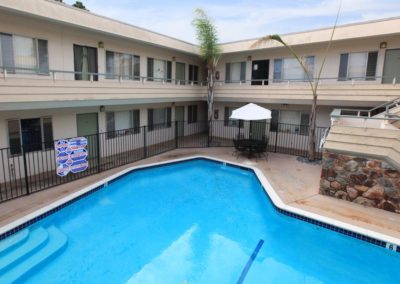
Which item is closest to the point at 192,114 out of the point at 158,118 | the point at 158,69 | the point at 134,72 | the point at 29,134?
the point at 158,118

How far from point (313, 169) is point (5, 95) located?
11.5 m

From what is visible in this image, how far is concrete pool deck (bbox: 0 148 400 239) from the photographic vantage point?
6609mm

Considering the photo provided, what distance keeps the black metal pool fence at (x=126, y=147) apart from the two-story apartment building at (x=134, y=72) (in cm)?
39

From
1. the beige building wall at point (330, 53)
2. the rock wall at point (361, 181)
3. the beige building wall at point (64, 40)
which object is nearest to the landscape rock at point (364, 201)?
the rock wall at point (361, 181)

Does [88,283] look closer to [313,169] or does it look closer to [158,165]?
[158,165]

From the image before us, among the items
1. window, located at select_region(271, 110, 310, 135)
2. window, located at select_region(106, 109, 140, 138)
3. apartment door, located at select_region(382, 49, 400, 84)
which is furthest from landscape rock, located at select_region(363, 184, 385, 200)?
window, located at select_region(106, 109, 140, 138)

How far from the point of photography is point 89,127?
11.6 metres

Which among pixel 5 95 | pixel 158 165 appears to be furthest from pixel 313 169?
pixel 5 95

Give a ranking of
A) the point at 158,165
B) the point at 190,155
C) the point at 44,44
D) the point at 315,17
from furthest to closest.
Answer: the point at 315,17 < the point at 190,155 < the point at 158,165 < the point at 44,44

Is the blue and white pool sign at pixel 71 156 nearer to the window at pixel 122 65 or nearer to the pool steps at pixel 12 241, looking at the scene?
the pool steps at pixel 12 241

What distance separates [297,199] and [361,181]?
1.95m

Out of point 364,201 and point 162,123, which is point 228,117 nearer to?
point 162,123

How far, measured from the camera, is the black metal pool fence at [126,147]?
8750 millimetres

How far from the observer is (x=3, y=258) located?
17.3 ft
